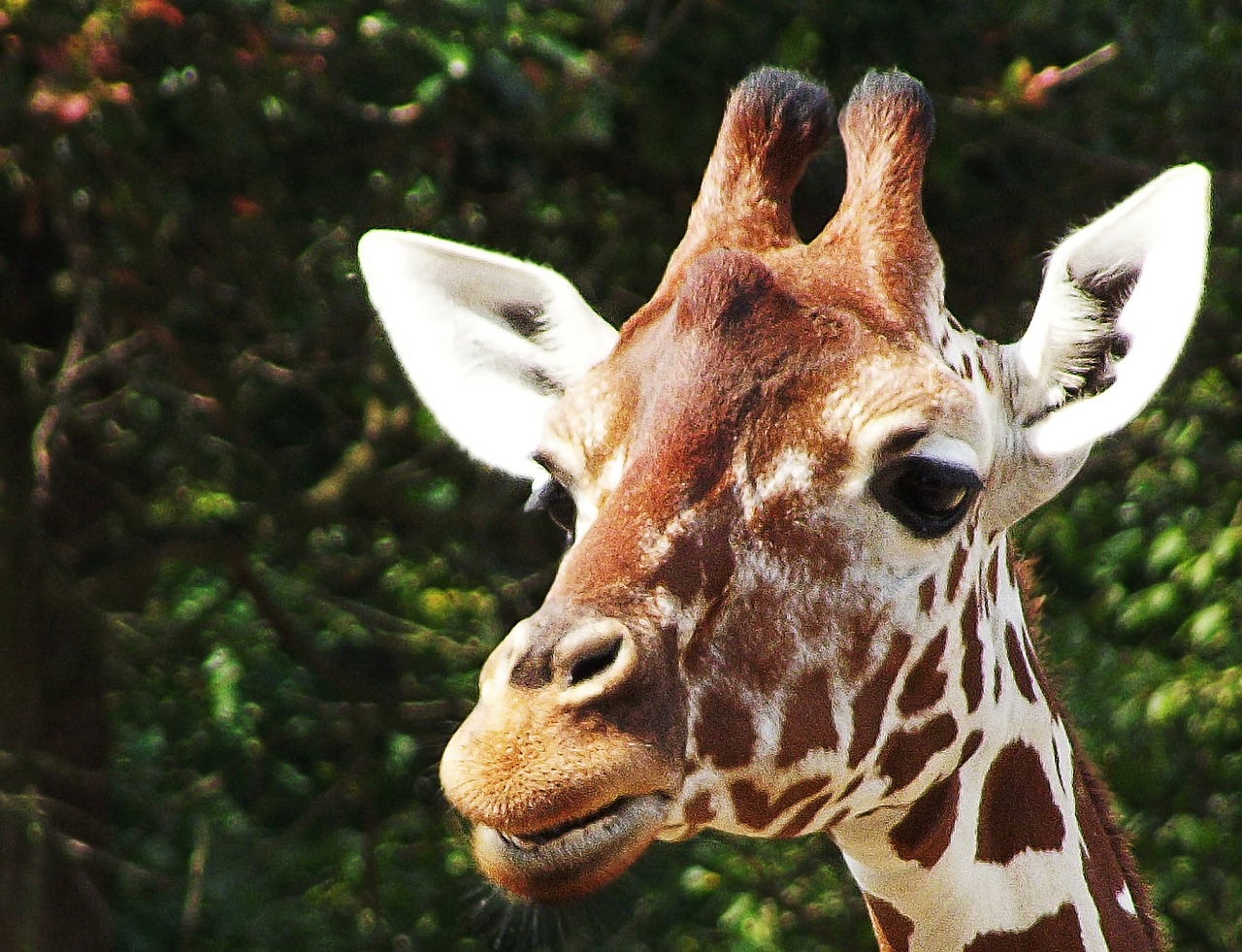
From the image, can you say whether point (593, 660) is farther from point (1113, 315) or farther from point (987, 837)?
point (1113, 315)

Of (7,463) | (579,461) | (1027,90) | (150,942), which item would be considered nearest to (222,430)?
(7,463)

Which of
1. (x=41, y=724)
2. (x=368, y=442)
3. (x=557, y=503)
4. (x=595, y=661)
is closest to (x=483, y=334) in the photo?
(x=557, y=503)

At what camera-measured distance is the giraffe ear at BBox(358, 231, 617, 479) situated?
8.47ft

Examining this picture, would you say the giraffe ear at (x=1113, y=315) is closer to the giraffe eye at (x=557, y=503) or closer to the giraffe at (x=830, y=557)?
the giraffe at (x=830, y=557)

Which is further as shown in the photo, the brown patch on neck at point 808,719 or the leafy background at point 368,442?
the leafy background at point 368,442

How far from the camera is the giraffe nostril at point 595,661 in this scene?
1.79 meters

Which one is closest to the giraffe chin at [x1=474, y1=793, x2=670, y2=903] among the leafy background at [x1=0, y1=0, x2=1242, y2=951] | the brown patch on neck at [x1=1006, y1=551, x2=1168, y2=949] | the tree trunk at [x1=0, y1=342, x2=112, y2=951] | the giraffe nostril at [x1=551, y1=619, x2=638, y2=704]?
the giraffe nostril at [x1=551, y1=619, x2=638, y2=704]

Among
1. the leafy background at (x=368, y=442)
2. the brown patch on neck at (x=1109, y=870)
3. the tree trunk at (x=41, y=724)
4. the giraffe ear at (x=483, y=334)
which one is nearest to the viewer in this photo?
the brown patch on neck at (x=1109, y=870)

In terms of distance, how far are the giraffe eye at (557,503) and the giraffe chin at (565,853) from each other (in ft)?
1.98

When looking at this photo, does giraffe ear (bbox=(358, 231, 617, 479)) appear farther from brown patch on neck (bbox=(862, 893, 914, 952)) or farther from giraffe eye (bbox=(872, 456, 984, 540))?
brown patch on neck (bbox=(862, 893, 914, 952))

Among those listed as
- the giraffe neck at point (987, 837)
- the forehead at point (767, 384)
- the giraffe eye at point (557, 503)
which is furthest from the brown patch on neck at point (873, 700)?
the giraffe eye at point (557, 503)

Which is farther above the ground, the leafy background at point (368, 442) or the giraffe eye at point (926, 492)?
the giraffe eye at point (926, 492)

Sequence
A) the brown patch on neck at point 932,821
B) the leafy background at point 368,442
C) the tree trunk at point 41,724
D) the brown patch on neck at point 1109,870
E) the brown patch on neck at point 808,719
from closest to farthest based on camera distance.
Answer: the brown patch on neck at point 808,719
the brown patch on neck at point 932,821
the brown patch on neck at point 1109,870
the leafy background at point 368,442
the tree trunk at point 41,724

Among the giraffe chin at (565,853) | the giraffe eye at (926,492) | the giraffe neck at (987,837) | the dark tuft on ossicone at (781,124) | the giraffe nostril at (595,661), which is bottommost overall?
the giraffe neck at (987,837)
